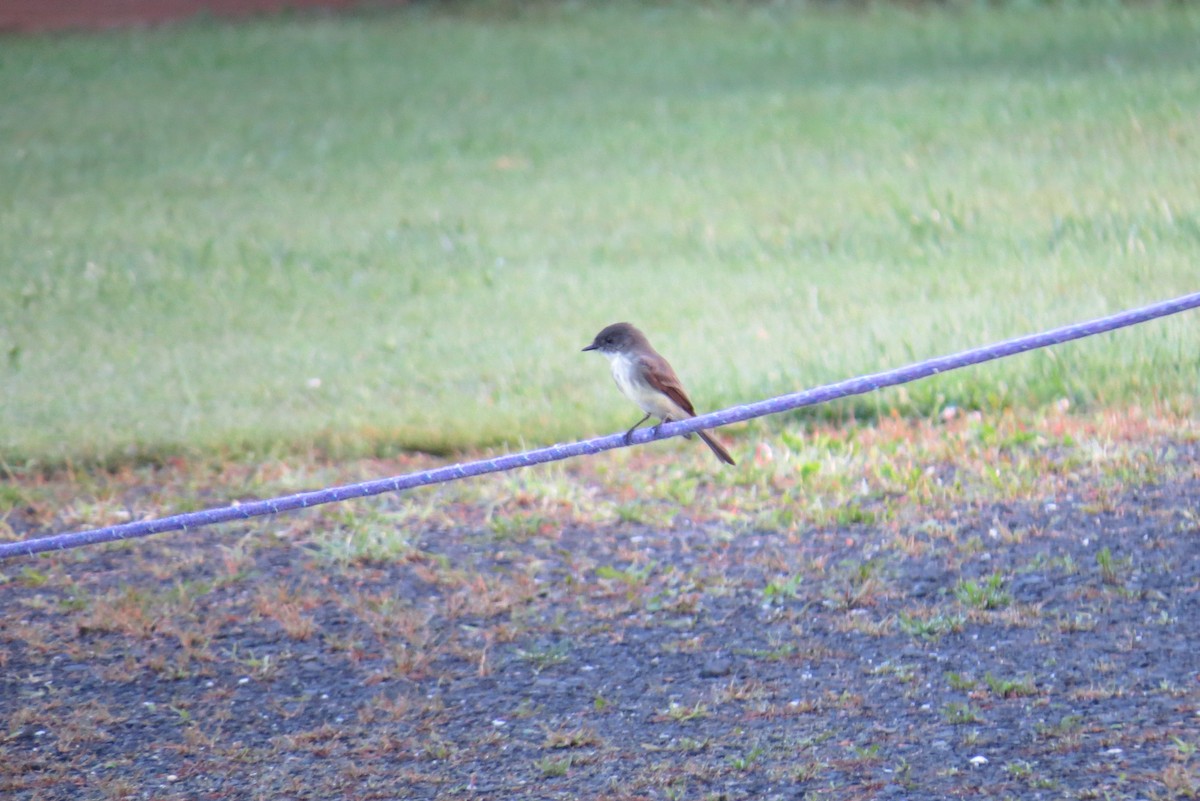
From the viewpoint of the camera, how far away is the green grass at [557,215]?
9.12 metres

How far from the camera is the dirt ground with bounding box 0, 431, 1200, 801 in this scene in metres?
5.03

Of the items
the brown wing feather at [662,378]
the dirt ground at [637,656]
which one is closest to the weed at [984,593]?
the dirt ground at [637,656]

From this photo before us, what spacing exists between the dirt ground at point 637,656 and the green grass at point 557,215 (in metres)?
1.54

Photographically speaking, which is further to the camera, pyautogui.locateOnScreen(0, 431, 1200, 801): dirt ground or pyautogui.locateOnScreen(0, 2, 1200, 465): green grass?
pyautogui.locateOnScreen(0, 2, 1200, 465): green grass

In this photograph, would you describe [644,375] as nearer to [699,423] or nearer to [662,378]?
[662,378]

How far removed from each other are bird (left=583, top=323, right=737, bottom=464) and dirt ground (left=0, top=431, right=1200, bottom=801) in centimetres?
81

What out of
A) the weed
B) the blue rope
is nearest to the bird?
the blue rope

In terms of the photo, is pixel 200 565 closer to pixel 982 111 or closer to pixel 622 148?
pixel 622 148

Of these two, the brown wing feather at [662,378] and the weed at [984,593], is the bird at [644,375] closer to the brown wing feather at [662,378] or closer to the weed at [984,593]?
the brown wing feather at [662,378]

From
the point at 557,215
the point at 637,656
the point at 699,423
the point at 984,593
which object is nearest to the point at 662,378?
the point at 637,656

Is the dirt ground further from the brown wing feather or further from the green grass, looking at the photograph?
the green grass

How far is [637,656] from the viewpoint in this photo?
5.96m

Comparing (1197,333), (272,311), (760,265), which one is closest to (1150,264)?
(1197,333)

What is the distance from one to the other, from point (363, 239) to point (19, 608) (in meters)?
6.74
